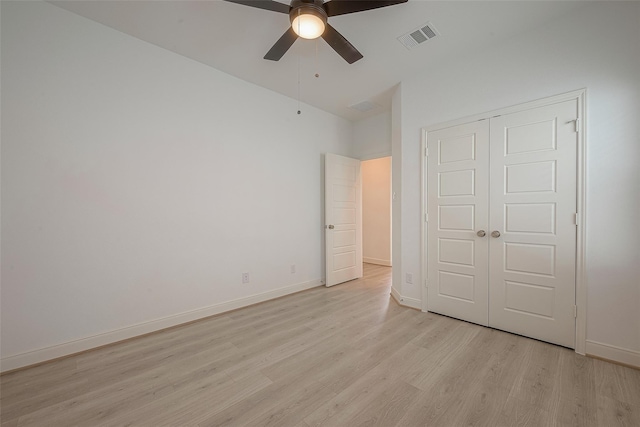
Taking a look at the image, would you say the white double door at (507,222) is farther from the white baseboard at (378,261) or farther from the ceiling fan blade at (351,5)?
the white baseboard at (378,261)

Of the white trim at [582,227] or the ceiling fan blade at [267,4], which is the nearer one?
the ceiling fan blade at [267,4]

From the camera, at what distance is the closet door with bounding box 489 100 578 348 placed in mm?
2307

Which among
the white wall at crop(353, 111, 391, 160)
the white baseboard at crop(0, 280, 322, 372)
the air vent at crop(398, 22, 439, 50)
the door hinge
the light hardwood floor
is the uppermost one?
the air vent at crop(398, 22, 439, 50)

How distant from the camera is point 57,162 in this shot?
222cm

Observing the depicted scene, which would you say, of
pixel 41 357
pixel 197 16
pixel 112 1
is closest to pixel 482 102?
pixel 197 16

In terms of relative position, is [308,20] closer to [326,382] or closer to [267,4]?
[267,4]

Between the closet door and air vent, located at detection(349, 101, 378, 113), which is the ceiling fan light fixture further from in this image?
air vent, located at detection(349, 101, 378, 113)

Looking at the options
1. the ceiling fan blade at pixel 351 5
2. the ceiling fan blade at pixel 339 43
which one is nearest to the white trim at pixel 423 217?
the ceiling fan blade at pixel 339 43

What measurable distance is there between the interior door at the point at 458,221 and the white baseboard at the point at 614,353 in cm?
79

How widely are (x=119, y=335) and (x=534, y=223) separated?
4157 millimetres

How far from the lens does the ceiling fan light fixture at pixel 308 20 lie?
6.02ft

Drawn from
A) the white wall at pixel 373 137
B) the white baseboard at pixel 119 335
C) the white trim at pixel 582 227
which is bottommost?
the white baseboard at pixel 119 335

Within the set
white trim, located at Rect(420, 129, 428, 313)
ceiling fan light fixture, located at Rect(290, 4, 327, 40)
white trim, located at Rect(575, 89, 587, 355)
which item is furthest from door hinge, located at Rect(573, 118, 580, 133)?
ceiling fan light fixture, located at Rect(290, 4, 327, 40)

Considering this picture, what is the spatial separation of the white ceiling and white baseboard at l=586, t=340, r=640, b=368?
2900 millimetres
